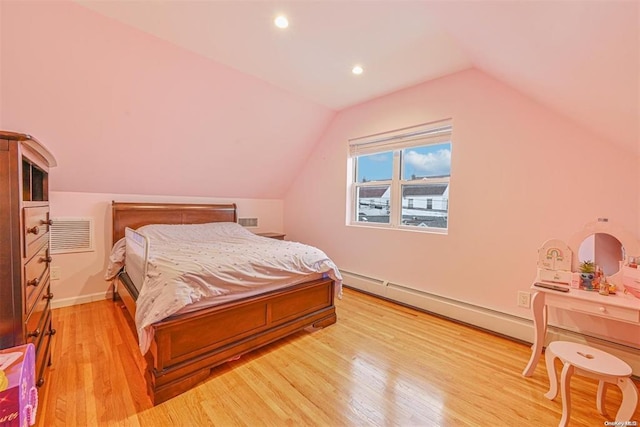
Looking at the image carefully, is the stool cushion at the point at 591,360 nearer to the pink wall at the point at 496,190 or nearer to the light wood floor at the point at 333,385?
the light wood floor at the point at 333,385

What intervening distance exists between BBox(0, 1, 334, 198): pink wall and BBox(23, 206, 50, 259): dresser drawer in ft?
3.98

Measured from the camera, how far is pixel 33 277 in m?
1.40

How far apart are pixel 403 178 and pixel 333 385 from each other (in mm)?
2411

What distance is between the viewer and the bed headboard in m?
3.20

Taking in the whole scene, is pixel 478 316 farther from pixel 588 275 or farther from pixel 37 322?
pixel 37 322

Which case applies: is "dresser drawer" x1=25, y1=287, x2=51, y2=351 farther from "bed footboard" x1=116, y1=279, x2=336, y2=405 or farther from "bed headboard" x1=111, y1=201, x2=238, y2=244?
"bed headboard" x1=111, y1=201, x2=238, y2=244

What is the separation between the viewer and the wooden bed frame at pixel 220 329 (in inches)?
64.8

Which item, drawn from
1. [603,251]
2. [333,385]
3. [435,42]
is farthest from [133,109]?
[603,251]

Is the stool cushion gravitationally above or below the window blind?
below

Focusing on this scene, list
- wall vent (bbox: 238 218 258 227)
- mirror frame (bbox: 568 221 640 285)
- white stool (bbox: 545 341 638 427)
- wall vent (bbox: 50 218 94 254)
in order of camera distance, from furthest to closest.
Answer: wall vent (bbox: 238 218 258 227)
wall vent (bbox: 50 218 94 254)
mirror frame (bbox: 568 221 640 285)
white stool (bbox: 545 341 638 427)

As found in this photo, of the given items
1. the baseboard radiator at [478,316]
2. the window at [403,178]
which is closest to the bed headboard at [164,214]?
the window at [403,178]

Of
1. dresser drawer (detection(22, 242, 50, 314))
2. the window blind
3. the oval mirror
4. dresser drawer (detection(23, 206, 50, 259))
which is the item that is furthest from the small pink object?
the window blind

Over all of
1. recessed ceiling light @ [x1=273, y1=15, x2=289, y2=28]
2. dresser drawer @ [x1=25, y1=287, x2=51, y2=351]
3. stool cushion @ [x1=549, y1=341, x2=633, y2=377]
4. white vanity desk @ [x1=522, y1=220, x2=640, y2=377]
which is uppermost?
recessed ceiling light @ [x1=273, y1=15, x2=289, y2=28]

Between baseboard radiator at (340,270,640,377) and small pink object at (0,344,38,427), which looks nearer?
small pink object at (0,344,38,427)
